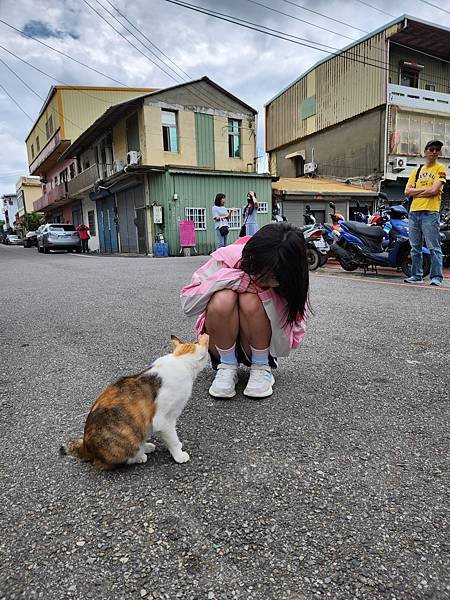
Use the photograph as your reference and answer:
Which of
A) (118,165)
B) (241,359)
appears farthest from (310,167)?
(241,359)

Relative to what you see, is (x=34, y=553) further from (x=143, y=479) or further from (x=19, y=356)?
(x=19, y=356)

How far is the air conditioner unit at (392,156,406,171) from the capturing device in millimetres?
17641

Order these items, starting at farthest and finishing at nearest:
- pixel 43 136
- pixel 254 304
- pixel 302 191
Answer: pixel 43 136
pixel 302 191
pixel 254 304

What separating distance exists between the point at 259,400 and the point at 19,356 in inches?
66.0

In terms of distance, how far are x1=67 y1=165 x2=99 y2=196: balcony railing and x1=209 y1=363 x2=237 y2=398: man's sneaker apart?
60.3 ft

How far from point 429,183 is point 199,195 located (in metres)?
11.3

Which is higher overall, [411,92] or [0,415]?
[411,92]

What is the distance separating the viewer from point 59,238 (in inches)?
696

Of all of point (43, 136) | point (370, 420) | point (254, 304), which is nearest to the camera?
point (370, 420)

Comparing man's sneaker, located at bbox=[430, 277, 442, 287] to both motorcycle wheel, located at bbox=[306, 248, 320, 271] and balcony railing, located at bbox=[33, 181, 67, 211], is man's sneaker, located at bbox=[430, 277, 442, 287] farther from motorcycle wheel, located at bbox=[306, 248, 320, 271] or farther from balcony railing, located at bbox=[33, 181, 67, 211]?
balcony railing, located at bbox=[33, 181, 67, 211]

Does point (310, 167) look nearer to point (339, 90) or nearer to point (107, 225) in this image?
point (339, 90)

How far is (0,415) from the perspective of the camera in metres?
1.80

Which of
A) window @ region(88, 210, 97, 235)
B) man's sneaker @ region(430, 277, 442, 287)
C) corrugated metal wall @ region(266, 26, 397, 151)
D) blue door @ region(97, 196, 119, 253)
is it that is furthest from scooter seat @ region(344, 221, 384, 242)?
window @ region(88, 210, 97, 235)

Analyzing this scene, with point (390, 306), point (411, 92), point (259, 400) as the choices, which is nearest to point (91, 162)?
point (411, 92)
